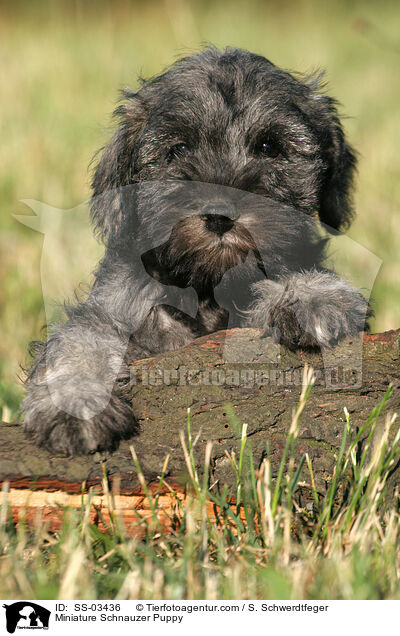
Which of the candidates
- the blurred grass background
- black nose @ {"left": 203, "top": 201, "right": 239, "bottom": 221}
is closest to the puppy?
black nose @ {"left": 203, "top": 201, "right": 239, "bottom": 221}

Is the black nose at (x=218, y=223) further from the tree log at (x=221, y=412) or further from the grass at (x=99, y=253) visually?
the grass at (x=99, y=253)

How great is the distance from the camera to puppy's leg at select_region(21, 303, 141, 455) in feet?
8.04

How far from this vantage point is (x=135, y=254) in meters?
3.15

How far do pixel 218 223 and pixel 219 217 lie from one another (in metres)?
0.02

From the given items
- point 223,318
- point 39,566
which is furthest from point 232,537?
point 223,318

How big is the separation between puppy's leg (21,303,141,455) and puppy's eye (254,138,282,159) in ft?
3.13

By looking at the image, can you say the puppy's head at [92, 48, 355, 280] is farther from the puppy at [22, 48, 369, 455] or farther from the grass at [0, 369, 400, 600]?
the grass at [0, 369, 400, 600]

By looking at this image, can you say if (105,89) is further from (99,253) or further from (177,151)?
(177,151)

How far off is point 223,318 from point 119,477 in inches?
39.0

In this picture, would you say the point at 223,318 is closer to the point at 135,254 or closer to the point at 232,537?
the point at 135,254

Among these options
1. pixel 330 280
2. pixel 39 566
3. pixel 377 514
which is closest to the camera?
pixel 39 566

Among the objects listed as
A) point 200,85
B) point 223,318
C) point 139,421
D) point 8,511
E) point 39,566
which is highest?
point 200,85

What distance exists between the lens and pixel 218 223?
2.68 meters
